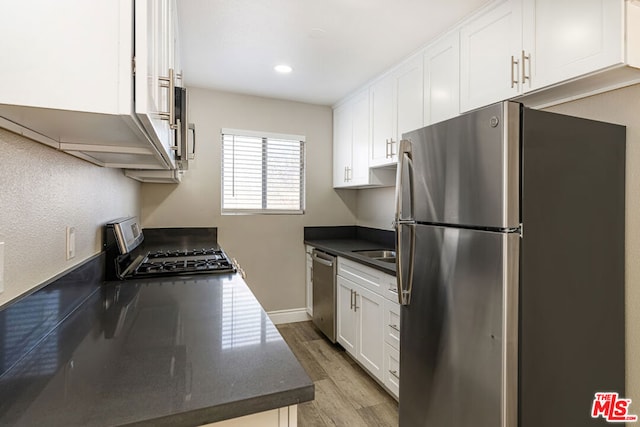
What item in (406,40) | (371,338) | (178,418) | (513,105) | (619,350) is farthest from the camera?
(371,338)

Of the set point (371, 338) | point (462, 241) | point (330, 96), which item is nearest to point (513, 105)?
point (462, 241)

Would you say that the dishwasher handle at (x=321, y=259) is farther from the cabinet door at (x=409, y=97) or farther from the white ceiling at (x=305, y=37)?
the white ceiling at (x=305, y=37)

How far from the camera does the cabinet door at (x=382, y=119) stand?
2.69 metres

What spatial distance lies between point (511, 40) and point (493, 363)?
5.06ft

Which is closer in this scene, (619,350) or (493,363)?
(493,363)

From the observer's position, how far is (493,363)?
1242mm

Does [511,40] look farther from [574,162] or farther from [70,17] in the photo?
[70,17]

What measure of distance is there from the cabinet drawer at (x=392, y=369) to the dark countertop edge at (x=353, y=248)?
0.51 m

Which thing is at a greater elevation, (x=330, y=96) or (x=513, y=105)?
(x=330, y=96)

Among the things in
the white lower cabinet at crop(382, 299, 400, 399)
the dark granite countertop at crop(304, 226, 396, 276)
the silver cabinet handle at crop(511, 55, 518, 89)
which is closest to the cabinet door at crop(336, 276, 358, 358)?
the dark granite countertop at crop(304, 226, 396, 276)

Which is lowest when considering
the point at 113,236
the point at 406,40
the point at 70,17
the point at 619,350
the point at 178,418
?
the point at 619,350

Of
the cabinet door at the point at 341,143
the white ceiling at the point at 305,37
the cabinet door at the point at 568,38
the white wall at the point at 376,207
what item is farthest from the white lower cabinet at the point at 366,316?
the white ceiling at the point at 305,37

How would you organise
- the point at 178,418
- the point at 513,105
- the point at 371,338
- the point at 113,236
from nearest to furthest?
the point at 178,418, the point at 513,105, the point at 113,236, the point at 371,338

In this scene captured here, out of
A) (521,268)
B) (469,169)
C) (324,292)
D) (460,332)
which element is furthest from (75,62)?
(324,292)
